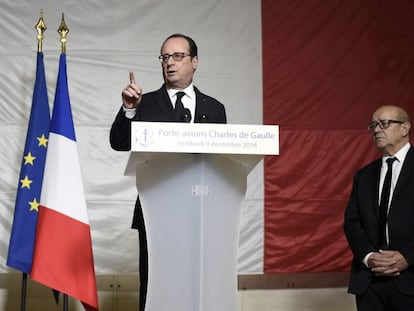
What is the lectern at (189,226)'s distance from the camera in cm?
160

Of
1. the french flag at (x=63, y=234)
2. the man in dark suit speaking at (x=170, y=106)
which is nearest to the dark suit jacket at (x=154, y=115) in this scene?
the man in dark suit speaking at (x=170, y=106)

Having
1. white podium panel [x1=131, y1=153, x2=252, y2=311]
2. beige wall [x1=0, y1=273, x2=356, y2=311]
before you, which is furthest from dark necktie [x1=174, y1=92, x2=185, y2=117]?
beige wall [x1=0, y1=273, x2=356, y2=311]

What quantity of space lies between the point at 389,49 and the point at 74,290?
8.00 ft

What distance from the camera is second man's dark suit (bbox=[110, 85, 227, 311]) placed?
6.39 ft

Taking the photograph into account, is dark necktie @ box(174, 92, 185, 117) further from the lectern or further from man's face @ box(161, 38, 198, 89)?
the lectern

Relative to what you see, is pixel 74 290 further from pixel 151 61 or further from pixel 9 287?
pixel 151 61

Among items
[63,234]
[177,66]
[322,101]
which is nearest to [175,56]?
[177,66]

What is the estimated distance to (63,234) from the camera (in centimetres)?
260

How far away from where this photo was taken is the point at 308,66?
11.9ft

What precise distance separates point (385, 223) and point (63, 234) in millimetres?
1468

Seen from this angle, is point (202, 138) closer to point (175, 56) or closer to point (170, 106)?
point (170, 106)

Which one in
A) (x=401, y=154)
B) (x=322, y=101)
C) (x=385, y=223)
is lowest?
(x=385, y=223)

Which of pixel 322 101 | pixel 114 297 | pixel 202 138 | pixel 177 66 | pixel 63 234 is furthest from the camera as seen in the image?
pixel 322 101

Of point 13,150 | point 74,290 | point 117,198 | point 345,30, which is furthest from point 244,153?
point 345,30
